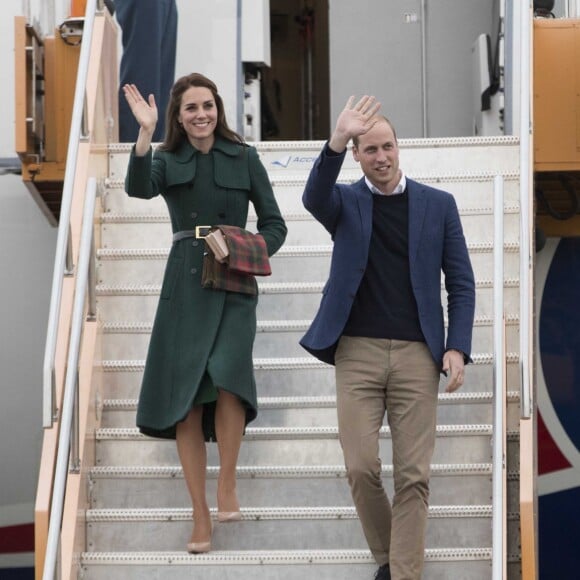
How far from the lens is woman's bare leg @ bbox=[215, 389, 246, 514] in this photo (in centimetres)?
568

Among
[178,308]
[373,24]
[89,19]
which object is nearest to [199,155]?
[178,308]

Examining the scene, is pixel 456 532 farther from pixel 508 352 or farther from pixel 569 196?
pixel 569 196

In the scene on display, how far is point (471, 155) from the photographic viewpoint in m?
7.64

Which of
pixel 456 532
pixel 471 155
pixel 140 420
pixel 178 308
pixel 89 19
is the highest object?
pixel 89 19

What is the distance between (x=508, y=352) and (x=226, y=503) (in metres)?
1.65

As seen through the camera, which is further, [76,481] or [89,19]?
[89,19]

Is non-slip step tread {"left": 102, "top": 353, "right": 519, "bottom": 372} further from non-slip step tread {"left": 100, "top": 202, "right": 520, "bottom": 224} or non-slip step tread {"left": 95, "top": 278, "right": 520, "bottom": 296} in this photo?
non-slip step tread {"left": 100, "top": 202, "right": 520, "bottom": 224}

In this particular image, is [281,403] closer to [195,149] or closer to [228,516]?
[228,516]

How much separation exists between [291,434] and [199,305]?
985 mm

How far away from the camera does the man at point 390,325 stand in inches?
207

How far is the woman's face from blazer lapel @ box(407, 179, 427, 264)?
812 millimetres

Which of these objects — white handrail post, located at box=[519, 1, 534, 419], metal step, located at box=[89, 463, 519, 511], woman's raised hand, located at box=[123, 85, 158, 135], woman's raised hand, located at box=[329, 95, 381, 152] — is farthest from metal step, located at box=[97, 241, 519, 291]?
woman's raised hand, located at box=[329, 95, 381, 152]

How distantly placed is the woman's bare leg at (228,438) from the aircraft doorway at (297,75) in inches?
247

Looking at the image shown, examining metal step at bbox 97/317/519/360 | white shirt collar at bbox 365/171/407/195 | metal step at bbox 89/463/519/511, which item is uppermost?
white shirt collar at bbox 365/171/407/195
